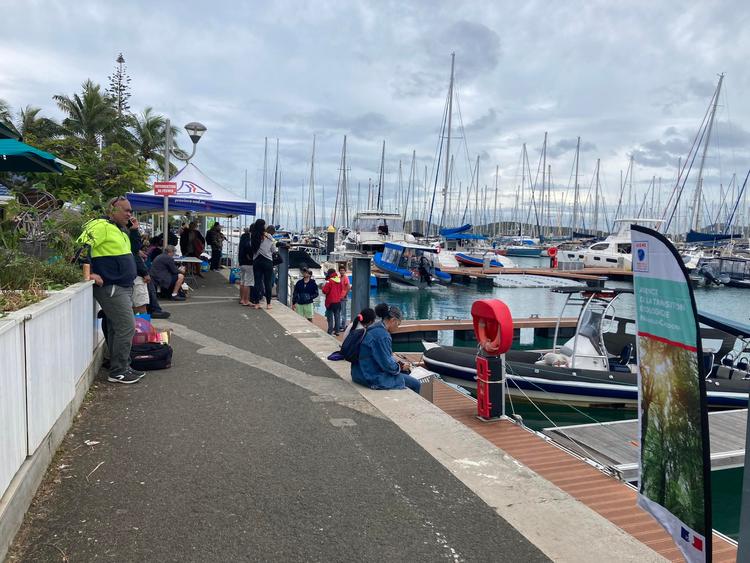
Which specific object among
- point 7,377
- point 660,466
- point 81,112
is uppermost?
point 81,112

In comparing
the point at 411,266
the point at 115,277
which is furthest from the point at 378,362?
the point at 411,266

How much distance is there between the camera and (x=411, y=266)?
37344mm

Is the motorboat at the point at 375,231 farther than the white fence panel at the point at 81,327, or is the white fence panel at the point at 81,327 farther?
the motorboat at the point at 375,231

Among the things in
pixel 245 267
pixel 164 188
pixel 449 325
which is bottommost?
pixel 449 325

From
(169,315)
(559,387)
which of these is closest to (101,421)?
(169,315)

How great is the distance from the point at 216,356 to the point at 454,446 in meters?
4.23

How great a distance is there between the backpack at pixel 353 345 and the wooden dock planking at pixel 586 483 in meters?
1.77

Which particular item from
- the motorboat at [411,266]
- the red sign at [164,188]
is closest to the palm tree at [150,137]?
the motorboat at [411,266]

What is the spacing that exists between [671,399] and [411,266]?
1355 inches

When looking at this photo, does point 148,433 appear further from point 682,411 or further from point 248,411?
point 682,411

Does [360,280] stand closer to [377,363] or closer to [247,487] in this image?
[377,363]

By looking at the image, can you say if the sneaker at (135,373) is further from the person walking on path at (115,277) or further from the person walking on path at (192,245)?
the person walking on path at (192,245)

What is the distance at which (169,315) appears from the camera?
442 inches

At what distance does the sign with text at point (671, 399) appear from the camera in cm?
275
